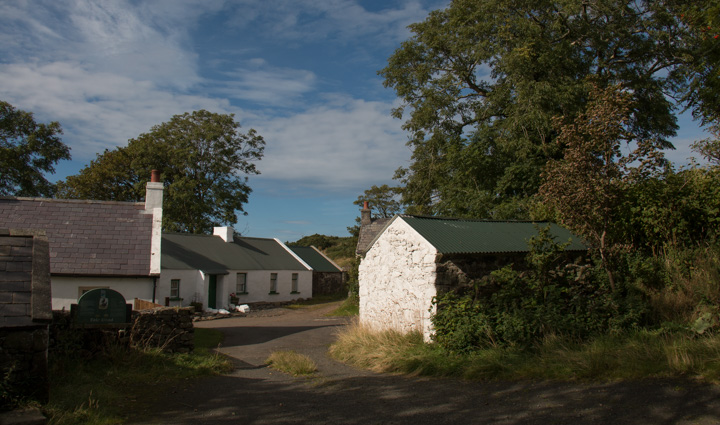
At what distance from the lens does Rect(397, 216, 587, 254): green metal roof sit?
39.1 feet

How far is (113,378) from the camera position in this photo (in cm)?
941

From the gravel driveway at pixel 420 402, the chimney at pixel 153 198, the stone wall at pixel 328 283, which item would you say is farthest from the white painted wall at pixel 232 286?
the gravel driveway at pixel 420 402

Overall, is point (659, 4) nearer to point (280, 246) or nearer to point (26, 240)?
point (26, 240)

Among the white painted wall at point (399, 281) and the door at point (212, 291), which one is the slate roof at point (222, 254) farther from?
the white painted wall at point (399, 281)

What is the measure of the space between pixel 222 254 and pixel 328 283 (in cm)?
1140

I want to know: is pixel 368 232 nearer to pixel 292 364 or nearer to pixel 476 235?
pixel 476 235

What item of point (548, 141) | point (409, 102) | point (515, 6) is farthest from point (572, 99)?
point (409, 102)

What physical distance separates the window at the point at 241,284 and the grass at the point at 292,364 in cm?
2104

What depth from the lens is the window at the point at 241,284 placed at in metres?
32.4

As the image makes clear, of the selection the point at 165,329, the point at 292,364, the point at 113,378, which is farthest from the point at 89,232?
the point at 292,364

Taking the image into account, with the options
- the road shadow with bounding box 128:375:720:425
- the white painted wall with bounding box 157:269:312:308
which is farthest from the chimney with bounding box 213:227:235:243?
the road shadow with bounding box 128:375:720:425

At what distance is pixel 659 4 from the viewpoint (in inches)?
844

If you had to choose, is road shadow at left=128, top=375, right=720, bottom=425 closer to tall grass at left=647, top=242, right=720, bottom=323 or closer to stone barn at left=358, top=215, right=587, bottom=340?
stone barn at left=358, top=215, right=587, bottom=340

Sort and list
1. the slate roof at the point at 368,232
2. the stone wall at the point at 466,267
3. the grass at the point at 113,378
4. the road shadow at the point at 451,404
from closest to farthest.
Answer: the road shadow at the point at 451,404 < the grass at the point at 113,378 < the stone wall at the point at 466,267 < the slate roof at the point at 368,232
